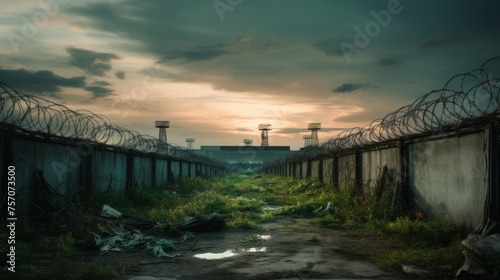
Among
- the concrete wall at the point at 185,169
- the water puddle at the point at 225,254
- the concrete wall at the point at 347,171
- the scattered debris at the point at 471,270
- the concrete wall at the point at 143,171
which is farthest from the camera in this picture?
the concrete wall at the point at 185,169

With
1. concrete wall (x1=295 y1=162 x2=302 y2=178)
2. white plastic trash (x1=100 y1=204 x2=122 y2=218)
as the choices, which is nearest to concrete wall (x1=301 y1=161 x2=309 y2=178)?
concrete wall (x1=295 y1=162 x2=302 y2=178)

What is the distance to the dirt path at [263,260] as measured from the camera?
636cm

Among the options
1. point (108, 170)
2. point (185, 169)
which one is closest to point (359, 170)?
point (108, 170)

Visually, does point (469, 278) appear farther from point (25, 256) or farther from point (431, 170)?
point (25, 256)

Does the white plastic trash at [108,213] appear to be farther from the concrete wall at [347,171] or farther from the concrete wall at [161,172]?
Result: the concrete wall at [161,172]

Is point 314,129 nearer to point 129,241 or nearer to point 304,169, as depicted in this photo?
point 304,169

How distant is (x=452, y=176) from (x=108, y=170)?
11249 mm

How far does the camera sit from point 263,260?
735 cm

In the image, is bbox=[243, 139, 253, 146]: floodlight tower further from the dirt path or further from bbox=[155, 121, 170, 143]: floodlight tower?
the dirt path

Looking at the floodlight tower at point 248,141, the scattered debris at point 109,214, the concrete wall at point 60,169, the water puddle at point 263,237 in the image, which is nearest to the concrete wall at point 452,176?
the water puddle at point 263,237

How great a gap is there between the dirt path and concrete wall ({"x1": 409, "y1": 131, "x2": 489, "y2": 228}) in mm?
2144

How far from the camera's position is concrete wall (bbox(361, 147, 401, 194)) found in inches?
490

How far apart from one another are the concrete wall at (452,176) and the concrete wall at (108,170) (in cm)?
962

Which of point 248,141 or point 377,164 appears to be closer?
point 377,164
